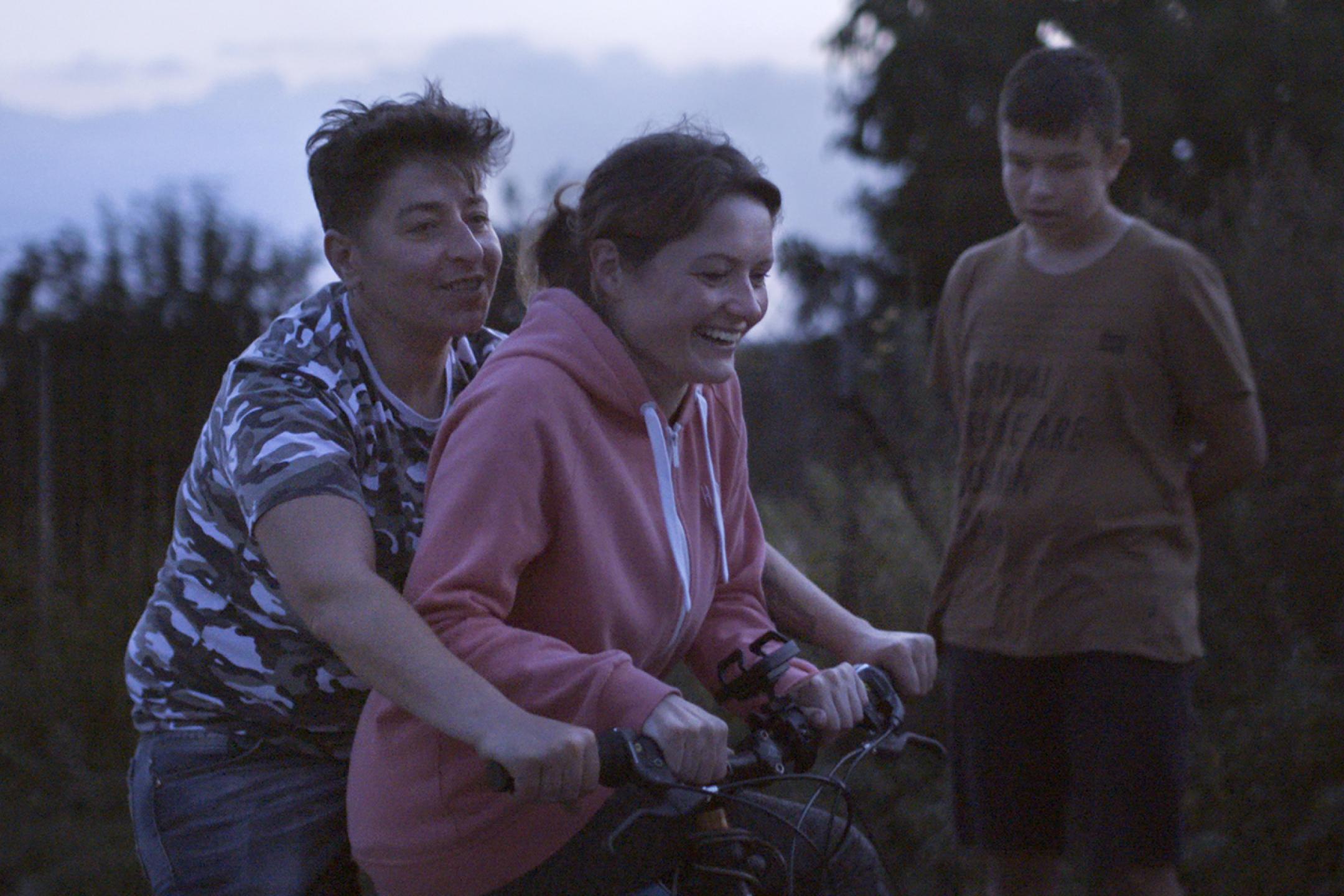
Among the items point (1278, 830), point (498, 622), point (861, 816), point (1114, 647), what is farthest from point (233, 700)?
point (1278, 830)

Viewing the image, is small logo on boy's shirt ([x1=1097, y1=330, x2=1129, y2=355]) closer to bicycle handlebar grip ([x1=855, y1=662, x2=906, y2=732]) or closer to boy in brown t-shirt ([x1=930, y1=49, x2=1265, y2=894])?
boy in brown t-shirt ([x1=930, y1=49, x2=1265, y2=894])

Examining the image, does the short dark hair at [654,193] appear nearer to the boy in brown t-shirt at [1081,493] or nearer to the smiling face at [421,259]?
the smiling face at [421,259]

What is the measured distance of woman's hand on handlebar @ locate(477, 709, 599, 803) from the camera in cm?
210

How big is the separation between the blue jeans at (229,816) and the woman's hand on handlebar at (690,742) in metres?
0.91

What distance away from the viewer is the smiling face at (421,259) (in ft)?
9.07

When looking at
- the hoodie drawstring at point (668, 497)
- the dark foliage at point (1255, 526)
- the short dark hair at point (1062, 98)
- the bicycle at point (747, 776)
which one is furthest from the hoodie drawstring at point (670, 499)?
the short dark hair at point (1062, 98)

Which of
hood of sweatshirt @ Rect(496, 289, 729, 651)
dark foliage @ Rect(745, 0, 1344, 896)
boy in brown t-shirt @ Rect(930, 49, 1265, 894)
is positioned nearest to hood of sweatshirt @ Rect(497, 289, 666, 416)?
hood of sweatshirt @ Rect(496, 289, 729, 651)

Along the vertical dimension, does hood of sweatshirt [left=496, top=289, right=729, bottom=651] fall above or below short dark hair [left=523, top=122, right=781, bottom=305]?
below

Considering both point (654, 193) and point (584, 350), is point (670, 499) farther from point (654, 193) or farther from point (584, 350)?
point (654, 193)

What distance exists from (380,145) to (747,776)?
3.91 feet

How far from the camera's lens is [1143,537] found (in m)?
4.06

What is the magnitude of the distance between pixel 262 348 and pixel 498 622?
718 millimetres

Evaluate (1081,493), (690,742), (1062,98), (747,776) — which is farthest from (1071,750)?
(690,742)

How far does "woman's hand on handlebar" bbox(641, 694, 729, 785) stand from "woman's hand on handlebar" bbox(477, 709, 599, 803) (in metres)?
0.10
